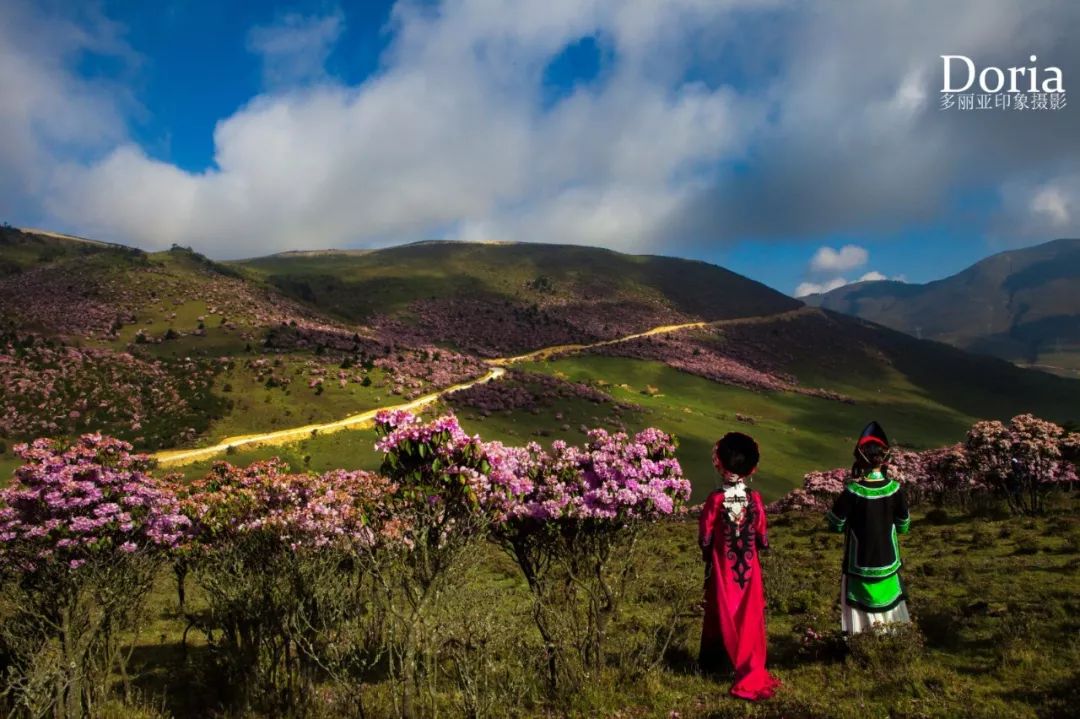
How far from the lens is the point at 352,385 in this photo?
61875mm

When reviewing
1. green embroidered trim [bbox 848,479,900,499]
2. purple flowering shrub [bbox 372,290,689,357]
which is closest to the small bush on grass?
green embroidered trim [bbox 848,479,900,499]

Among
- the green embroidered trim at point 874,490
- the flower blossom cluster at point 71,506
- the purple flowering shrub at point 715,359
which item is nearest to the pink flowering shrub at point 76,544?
the flower blossom cluster at point 71,506

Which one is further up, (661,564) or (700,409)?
(700,409)

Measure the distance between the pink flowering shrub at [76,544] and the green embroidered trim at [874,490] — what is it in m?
12.4

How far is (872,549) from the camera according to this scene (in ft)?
30.5

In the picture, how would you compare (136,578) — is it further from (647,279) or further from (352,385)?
(647,279)

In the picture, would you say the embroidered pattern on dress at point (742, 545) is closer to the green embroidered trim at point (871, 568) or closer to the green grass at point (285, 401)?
the green embroidered trim at point (871, 568)

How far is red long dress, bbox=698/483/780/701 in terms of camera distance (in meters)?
8.93

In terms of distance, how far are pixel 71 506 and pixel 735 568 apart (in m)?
11.4

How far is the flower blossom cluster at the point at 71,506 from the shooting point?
9727 millimetres

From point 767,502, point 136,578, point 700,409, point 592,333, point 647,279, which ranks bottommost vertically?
point 767,502

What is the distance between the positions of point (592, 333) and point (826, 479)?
82.3 m

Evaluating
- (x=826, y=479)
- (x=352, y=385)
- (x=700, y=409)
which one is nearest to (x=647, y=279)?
(x=700, y=409)

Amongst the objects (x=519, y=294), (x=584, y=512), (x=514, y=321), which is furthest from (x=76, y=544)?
(x=519, y=294)
